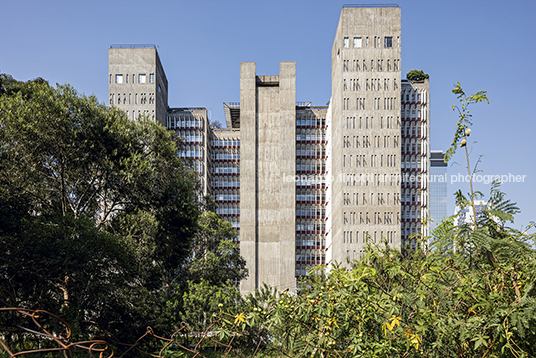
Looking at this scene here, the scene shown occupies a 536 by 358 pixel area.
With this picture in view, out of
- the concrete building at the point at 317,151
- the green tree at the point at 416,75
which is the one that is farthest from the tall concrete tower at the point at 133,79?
the green tree at the point at 416,75

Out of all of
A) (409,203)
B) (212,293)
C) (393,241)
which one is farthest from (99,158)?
(409,203)

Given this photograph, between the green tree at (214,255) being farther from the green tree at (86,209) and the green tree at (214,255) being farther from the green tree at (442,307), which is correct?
the green tree at (442,307)

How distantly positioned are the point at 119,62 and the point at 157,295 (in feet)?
179

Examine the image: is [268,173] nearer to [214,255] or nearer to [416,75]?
[416,75]

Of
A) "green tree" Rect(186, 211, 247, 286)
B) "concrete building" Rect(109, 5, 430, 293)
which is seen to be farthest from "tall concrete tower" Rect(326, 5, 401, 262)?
"green tree" Rect(186, 211, 247, 286)

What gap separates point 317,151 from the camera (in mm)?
76625

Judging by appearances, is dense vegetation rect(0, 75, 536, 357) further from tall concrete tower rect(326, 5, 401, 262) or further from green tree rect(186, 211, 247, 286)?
tall concrete tower rect(326, 5, 401, 262)

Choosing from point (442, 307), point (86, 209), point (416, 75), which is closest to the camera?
point (442, 307)

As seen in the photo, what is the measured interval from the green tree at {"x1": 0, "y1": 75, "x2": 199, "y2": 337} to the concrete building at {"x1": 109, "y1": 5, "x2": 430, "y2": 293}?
142 feet

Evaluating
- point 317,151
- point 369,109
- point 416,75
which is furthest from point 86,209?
point 416,75

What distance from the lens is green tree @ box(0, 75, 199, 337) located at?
58.0 feet

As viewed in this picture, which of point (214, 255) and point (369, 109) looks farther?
point (369, 109)

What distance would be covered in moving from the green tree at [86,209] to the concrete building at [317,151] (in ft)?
142

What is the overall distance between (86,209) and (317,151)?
5554 centimetres
